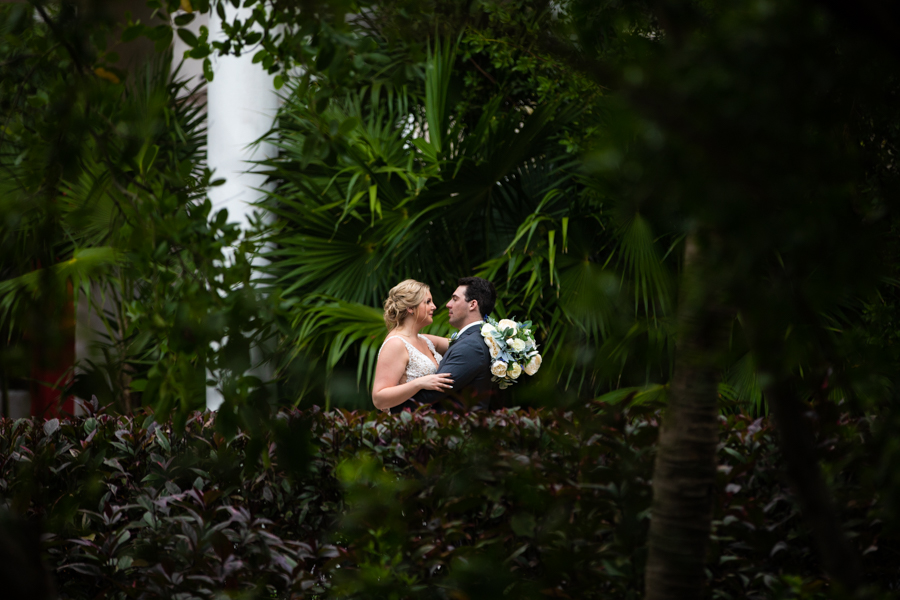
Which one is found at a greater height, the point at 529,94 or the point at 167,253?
the point at 529,94

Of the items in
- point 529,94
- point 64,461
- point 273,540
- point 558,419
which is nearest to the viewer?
point 558,419

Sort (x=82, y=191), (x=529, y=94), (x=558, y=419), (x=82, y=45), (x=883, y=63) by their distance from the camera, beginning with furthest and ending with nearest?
(x=529, y=94)
(x=82, y=191)
(x=558, y=419)
(x=82, y=45)
(x=883, y=63)

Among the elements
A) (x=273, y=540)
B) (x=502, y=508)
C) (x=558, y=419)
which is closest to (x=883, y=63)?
(x=558, y=419)

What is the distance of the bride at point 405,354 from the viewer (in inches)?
154

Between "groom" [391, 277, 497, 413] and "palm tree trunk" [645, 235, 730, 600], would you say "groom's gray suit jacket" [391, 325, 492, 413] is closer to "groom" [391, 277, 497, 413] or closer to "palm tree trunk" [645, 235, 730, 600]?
"groom" [391, 277, 497, 413]

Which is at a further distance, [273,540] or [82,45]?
[273,540]

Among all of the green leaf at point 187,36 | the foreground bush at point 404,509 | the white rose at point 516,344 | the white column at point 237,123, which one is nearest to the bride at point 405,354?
the white rose at point 516,344

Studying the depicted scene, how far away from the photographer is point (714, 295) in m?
Result: 0.95

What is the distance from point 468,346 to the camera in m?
3.98

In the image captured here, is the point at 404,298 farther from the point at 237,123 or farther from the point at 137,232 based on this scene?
the point at 137,232

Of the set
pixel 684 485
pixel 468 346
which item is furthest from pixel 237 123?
pixel 684 485

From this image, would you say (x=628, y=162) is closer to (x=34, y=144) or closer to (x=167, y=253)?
(x=167, y=253)

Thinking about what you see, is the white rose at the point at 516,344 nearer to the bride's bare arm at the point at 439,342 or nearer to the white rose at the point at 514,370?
the white rose at the point at 514,370

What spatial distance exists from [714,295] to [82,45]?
3.81ft
